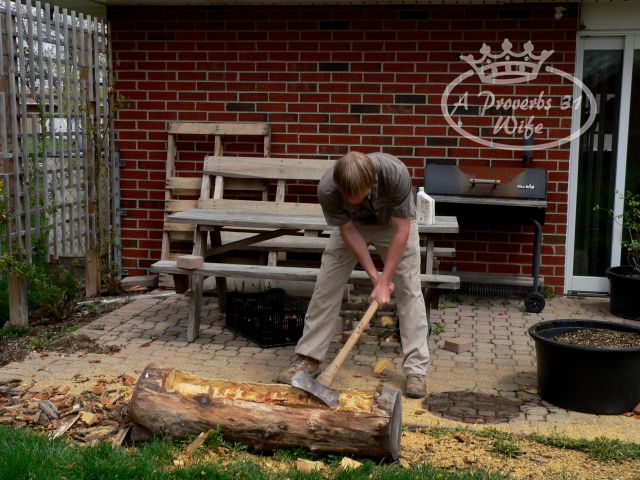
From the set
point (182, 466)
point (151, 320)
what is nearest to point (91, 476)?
point (182, 466)

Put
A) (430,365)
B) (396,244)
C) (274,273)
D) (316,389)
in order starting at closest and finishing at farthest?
(316,389) < (396,244) < (430,365) < (274,273)

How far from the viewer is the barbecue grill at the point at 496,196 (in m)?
7.61

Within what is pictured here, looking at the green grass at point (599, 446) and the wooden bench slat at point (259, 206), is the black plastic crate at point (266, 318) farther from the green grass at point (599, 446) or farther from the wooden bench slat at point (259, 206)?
the green grass at point (599, 446)

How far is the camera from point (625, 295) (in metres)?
7.50

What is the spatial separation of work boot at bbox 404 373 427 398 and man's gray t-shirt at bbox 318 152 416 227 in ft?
3.61

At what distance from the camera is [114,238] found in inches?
347

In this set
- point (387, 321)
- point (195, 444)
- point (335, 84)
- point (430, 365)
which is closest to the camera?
point (195, 444)

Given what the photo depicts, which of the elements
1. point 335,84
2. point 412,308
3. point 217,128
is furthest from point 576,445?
point 217,128

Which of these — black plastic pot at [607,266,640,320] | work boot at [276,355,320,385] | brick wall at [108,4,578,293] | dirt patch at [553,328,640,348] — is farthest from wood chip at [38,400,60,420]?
black plastic pot at [607,266,640,320]

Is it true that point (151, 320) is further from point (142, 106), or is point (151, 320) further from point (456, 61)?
point (456, 61)

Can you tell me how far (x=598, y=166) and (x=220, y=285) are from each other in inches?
159

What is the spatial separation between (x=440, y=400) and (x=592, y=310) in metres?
3.18

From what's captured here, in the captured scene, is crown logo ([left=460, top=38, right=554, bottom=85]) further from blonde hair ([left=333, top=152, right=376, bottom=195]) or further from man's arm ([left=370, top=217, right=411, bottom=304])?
blonde hair ([left=333, top=152, right=376, bottom=195])

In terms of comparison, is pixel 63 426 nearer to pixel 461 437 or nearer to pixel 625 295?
pixel 461 437
